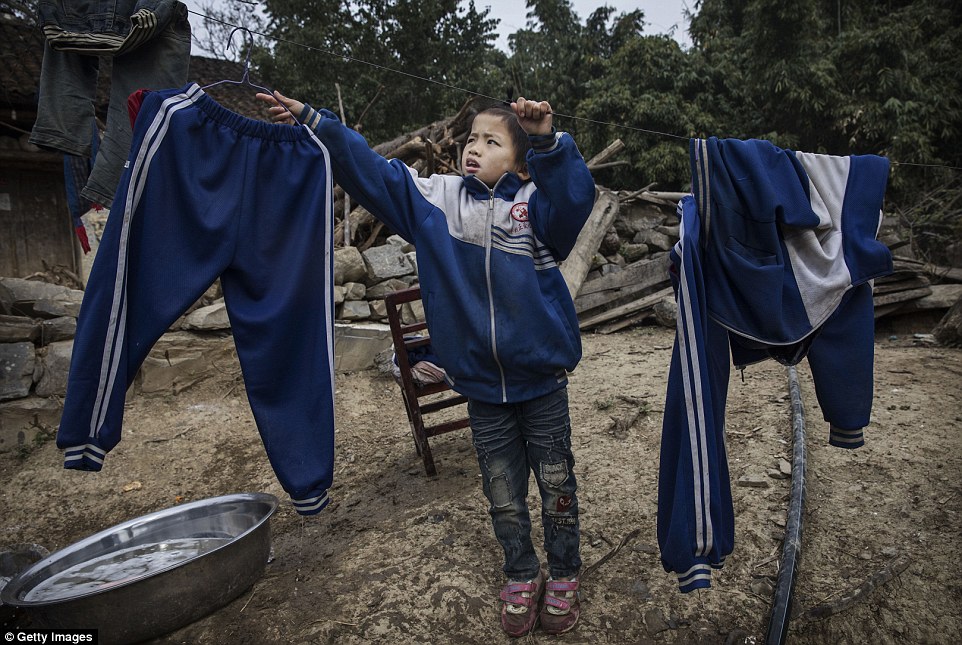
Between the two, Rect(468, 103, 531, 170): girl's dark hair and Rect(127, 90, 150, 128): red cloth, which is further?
Rect(468, 103, 531, 170): girl's dark hair

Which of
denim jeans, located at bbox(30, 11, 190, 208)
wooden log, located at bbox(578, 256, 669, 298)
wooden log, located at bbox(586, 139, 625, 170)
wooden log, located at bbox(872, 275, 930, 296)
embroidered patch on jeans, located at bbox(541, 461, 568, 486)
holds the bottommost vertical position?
wooden log, located at bbox(872, 275, 930, 296)

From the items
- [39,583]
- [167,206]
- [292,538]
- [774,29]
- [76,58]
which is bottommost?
[292,538]

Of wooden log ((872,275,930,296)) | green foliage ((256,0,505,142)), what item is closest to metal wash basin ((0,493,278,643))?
wooden log ((872,275,930,296))

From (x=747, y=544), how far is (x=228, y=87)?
28.7ft

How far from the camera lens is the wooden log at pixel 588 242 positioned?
7.41 meters

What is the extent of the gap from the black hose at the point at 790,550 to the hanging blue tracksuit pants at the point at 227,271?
1569 millimetres

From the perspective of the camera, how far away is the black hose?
1.97m

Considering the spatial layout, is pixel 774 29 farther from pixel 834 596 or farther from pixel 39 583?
pixel 39 583

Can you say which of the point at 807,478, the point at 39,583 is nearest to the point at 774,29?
the point at 807,478

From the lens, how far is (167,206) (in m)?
1.79

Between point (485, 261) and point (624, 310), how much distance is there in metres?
5.81

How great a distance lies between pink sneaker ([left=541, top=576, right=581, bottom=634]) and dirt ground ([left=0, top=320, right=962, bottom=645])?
0.15 ft

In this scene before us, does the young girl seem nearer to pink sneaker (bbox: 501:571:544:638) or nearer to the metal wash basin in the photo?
pink sneaker (bbox: 501:571:544:638)

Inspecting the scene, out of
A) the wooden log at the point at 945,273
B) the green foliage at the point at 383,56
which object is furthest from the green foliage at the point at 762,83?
the wooden log at the point at 945,273
